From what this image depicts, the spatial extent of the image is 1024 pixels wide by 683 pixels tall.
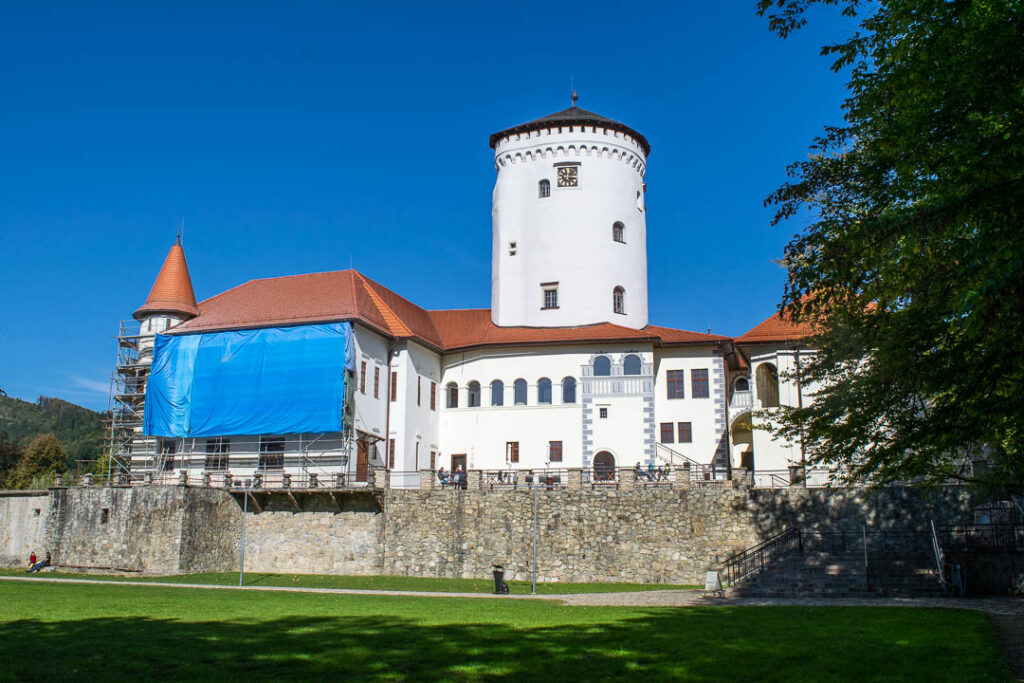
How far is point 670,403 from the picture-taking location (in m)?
40.4

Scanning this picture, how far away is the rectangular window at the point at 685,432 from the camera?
39.8 metres

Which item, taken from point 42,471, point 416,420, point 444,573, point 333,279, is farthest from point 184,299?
point 42,471

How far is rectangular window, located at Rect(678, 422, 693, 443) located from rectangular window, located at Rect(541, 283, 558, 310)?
854cm

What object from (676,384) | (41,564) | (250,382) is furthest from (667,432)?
(41,564)

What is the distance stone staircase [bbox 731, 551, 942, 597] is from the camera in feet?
79.4

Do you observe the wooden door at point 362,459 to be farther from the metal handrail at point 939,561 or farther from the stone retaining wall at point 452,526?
the metal handrail at point 939,561

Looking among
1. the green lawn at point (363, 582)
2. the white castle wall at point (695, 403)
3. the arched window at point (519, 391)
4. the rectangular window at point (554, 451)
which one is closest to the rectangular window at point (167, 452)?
the green lawn at point (363, 582)

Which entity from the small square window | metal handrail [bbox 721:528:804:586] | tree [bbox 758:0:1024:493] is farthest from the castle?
tree [bbox 758:0:1024:493]

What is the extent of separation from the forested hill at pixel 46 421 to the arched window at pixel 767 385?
70649mm

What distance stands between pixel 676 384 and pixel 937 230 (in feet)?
100

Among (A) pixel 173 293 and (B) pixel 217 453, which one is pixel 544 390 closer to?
(B) pixel 217 453

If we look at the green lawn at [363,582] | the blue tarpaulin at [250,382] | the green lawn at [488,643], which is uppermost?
the blue tarpaulin at [250,382]

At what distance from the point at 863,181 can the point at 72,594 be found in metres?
20.5

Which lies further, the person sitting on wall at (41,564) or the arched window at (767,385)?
the arched window at (767,385)
